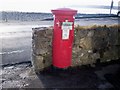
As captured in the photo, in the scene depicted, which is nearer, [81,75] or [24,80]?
[24,80]

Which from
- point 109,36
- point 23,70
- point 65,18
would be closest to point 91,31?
point 109,36

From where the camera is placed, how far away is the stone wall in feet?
19.9

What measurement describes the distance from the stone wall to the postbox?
0.19 meters

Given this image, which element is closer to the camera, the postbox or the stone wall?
the postbox

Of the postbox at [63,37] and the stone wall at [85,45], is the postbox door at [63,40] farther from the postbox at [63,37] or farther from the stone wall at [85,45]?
the stone wall at [85,45]

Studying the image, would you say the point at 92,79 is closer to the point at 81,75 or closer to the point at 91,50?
the point at 81,75

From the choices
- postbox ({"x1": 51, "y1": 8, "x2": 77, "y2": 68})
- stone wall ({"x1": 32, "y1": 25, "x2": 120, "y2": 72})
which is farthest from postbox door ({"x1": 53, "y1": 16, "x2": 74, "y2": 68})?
stone wall ({"x1": 32, "y1": 25, "x2": 120, "y2": 72})

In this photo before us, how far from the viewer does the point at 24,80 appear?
18.4 ft

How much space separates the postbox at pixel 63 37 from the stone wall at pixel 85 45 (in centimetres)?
19

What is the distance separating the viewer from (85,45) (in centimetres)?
665

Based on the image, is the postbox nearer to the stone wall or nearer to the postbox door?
the postbox door

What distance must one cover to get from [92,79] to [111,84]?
1.72 ft

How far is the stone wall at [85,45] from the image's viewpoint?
239 inches

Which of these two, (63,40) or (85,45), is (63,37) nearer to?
(63,40)
